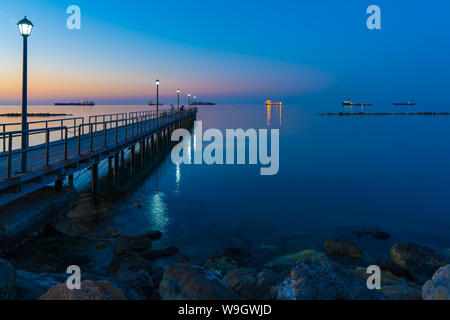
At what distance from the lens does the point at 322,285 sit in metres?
4.51

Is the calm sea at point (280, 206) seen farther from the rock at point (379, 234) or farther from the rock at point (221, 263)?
the rock at point (221, 263)

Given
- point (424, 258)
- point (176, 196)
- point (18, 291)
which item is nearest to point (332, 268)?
point (18, 291)

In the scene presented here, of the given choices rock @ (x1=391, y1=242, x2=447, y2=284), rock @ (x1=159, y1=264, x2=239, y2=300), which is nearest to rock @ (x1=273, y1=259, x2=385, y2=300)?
rock @ (x1=159, y1=264, x2=239, y2=300)

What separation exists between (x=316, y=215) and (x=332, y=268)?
9.02 meters

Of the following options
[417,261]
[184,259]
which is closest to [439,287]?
[417,261]

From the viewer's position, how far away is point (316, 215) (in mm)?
13492

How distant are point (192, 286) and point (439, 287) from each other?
317 cm

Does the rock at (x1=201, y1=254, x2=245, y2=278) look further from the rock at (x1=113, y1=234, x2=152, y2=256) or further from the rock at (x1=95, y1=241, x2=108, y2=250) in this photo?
the rock at (x1=95, y1=241, x2=108, y2=250)

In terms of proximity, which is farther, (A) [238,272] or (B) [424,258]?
(B) [424,258]

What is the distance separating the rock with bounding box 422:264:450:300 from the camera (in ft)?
14.6

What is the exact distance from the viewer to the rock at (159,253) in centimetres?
888

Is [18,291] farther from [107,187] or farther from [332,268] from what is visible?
[107,187]

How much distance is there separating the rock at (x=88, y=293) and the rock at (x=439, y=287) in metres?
3.92

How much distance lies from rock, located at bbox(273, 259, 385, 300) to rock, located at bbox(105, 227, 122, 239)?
255 inches
